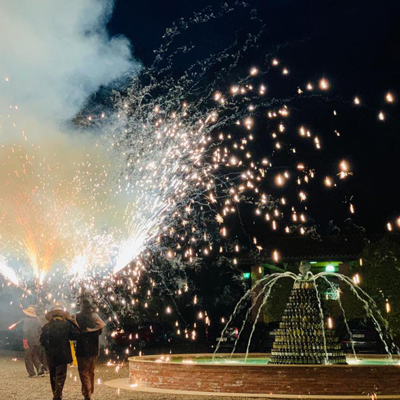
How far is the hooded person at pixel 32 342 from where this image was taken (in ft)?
50.5

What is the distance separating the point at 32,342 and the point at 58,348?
19.5 ft

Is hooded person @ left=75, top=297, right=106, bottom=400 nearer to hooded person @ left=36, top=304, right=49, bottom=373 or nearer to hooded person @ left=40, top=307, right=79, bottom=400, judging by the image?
hooded person @ left=40, top=307, right=79, bottom=400

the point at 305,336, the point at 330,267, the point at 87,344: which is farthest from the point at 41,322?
the point at 330,267

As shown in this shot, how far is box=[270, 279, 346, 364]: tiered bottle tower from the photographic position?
12242 millimetres

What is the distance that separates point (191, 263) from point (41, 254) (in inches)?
867

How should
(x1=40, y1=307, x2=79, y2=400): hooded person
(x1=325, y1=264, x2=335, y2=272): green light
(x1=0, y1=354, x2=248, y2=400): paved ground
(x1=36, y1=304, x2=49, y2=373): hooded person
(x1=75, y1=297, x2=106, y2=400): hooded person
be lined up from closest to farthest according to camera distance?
(x1=40, y1=307, x2=79, y2=400): hooded person → (x1=75, y1=297, x2=106, y2=400): hooded person → (x1=0, y1=354, x2=248, y2=400): paved ground → (x1=36, y1=304, x2=49, y2=373): hooded person → (x1=325, y1=264, x2=335, y2=272): green light

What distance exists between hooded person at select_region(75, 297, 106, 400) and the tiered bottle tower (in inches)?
168

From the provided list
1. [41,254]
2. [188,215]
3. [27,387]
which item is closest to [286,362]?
[27,387]

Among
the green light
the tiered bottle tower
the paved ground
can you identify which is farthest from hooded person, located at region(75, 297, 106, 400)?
→ the green light

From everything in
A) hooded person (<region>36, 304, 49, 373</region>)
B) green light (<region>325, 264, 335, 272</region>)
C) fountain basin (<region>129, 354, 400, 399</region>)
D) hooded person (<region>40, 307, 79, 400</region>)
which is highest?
green light (<region>325, 264, 335, 272</region>)

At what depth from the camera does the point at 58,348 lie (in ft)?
32.9

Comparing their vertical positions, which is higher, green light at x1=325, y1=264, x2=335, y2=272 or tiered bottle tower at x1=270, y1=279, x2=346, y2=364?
green light at x1=325, y1=264, x2=335, y2=272

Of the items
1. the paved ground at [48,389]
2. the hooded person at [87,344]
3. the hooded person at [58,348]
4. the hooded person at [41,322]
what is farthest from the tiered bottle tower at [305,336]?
the hooded person at [41,322]

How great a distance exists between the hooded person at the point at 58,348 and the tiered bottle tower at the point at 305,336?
4.71m
